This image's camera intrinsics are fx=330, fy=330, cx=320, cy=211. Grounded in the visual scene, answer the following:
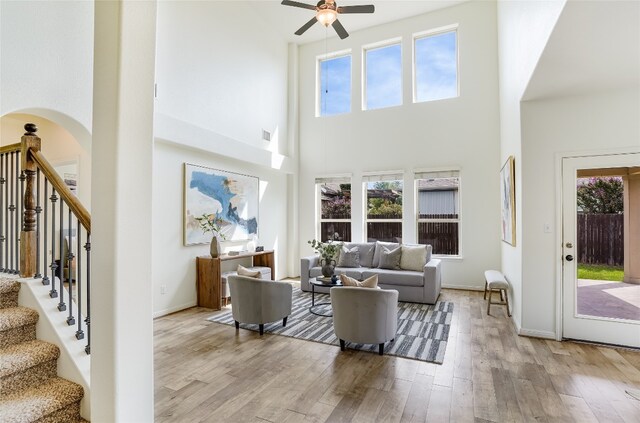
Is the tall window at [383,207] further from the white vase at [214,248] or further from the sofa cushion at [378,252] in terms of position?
the white vase at [214,248]

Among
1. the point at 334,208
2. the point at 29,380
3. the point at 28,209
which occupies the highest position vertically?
the point at 334,208

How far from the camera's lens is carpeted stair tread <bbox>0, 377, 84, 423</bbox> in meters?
1.64

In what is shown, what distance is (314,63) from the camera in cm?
787

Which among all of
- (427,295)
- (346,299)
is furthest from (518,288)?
(346,299)

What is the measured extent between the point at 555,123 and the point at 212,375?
447cm

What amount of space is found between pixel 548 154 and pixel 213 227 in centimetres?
487

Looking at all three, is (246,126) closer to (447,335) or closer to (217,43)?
(217,43)

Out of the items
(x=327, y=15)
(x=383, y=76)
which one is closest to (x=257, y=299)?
(x=327, y=15)

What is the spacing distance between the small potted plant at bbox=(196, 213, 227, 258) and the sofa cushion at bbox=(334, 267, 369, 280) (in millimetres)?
2038

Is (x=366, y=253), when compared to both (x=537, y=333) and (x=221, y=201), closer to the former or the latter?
(x=221, y=201)

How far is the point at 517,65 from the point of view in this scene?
410cm

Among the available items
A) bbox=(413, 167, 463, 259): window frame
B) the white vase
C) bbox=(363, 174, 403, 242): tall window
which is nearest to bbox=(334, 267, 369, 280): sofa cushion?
bbox=(363, 174, 403, 242): tall window

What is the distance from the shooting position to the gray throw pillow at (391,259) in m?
5.92

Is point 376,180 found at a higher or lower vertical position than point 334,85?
lower
